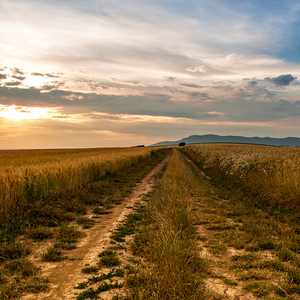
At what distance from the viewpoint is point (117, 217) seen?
725 centimetres

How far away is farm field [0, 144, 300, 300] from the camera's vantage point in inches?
132

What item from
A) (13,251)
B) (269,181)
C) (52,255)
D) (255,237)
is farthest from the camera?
(269,181)

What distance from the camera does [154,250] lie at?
14.1 feet

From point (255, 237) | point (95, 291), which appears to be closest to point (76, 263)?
point (95, 291)

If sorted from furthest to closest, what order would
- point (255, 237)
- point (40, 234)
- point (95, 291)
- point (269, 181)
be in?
point (269, 181) < point (40, 234) < point (255, 237) < point (95, 291)

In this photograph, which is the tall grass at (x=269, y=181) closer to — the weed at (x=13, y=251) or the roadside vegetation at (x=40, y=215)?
the roadside vegetation at (x=40, y=215)

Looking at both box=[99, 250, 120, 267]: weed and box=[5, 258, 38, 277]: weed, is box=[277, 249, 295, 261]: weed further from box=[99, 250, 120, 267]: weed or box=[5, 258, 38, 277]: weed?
box=[5, 258, 38, 277]: weed

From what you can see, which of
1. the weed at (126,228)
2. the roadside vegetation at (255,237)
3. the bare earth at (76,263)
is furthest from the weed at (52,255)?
the roadside vegetation at (255,237)

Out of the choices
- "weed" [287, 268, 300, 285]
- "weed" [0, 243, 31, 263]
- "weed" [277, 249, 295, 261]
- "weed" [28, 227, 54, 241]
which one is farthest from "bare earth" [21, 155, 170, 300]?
"weed" [277, 249, 295, 261]

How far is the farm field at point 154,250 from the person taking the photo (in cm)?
335

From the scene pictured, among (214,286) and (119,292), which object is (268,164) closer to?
(214,286)

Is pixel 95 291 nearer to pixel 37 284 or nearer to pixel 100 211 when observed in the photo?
pixel 37 284

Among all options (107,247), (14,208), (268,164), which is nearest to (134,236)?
(107,247)

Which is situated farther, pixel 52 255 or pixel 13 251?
pixel 13 251
